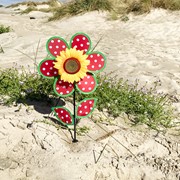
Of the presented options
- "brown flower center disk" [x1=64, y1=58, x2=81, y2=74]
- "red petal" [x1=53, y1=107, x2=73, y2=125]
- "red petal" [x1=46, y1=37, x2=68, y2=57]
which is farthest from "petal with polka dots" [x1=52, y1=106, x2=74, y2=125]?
"red petal" [x1=46, y1=37, x2=68, y2=57]

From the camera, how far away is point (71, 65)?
259 cm

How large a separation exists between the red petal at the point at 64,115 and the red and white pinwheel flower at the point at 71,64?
19cm

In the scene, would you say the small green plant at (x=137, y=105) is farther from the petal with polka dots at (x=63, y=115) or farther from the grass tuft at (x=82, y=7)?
the grass tuft at (x=82, y=7)

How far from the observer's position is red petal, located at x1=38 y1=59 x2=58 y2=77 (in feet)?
8.91

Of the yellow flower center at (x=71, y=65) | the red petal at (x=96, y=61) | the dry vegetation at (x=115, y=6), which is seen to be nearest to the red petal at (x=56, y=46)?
the yellow flower center at (x=71, y=65)

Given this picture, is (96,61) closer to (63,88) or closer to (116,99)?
(63,88)

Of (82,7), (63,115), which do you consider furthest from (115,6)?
(63,115)

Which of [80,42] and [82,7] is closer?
[80,42]

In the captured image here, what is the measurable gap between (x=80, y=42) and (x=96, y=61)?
0.74ft

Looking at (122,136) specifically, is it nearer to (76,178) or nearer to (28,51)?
(76,178)

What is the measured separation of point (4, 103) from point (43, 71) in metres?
0.86

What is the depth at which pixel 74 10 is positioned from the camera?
34.1ft

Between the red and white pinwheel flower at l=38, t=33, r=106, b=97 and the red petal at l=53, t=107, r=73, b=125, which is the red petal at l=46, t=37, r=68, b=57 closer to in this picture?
the red and white pinwheel flower at l=38, t=33, r=106, b=97

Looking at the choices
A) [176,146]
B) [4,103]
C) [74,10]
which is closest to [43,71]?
[4,103]
